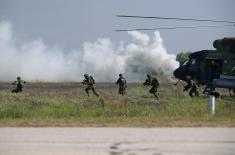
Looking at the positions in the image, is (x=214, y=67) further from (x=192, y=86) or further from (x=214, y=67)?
(x=192, y=86)

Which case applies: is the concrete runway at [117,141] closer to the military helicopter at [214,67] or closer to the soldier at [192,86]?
the military helicopter at [214,67]

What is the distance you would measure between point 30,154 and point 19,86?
2626cm

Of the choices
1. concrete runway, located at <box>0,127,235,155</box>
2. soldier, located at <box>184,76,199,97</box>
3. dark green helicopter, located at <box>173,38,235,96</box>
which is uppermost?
dark green helicopter, located at <box>173,38,235,96</box>

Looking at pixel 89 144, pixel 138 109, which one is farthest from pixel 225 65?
pixel 89 144

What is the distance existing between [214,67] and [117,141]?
15207 millimetres

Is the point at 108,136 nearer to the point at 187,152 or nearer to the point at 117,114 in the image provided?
the point at 187,152

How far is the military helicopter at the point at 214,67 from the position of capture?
2483cm

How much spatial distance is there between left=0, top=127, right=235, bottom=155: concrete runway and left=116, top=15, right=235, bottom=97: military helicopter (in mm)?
11103

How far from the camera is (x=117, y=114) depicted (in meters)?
18.8

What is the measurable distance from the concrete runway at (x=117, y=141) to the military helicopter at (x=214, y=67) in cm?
1110

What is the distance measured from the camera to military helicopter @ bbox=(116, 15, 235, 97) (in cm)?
2483

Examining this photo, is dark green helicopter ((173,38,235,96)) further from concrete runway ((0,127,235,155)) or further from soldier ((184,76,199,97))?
concrete runway ((0,127,235,155))

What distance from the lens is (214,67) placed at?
2638 centimetres

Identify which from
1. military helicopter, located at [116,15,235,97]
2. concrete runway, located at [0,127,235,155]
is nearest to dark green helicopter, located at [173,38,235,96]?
military helicopter, located at [116,15,235,97]
